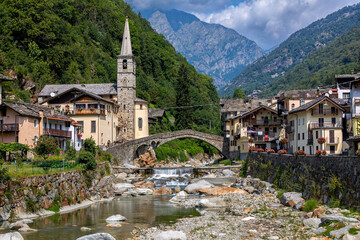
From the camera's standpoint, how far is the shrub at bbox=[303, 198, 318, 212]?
28656 millimetres

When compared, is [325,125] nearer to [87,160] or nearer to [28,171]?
[87,160]

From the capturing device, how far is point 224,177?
63.7 m

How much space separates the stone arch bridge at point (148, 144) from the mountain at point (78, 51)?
18.5m

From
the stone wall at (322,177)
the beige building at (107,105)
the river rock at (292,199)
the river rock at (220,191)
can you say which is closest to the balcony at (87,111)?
the beige building at (107,105)

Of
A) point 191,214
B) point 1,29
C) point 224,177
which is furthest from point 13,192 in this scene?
point 1,29

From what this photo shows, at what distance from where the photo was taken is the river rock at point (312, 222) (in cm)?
2416

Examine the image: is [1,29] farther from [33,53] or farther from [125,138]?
[125,138]

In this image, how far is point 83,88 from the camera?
84.8m

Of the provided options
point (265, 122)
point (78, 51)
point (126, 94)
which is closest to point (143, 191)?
point (265, 122)

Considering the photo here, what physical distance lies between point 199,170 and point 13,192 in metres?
42.7

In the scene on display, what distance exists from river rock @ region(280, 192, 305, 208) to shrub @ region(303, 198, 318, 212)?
1.26 m

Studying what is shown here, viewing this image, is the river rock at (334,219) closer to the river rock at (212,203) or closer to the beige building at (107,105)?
the river rock at (212,203)

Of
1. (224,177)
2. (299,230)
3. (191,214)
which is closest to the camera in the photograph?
(299,230)

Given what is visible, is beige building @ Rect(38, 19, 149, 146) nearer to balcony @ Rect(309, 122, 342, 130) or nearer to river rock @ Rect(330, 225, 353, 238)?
balcony @ Rect(309, 122, 342, 130)
